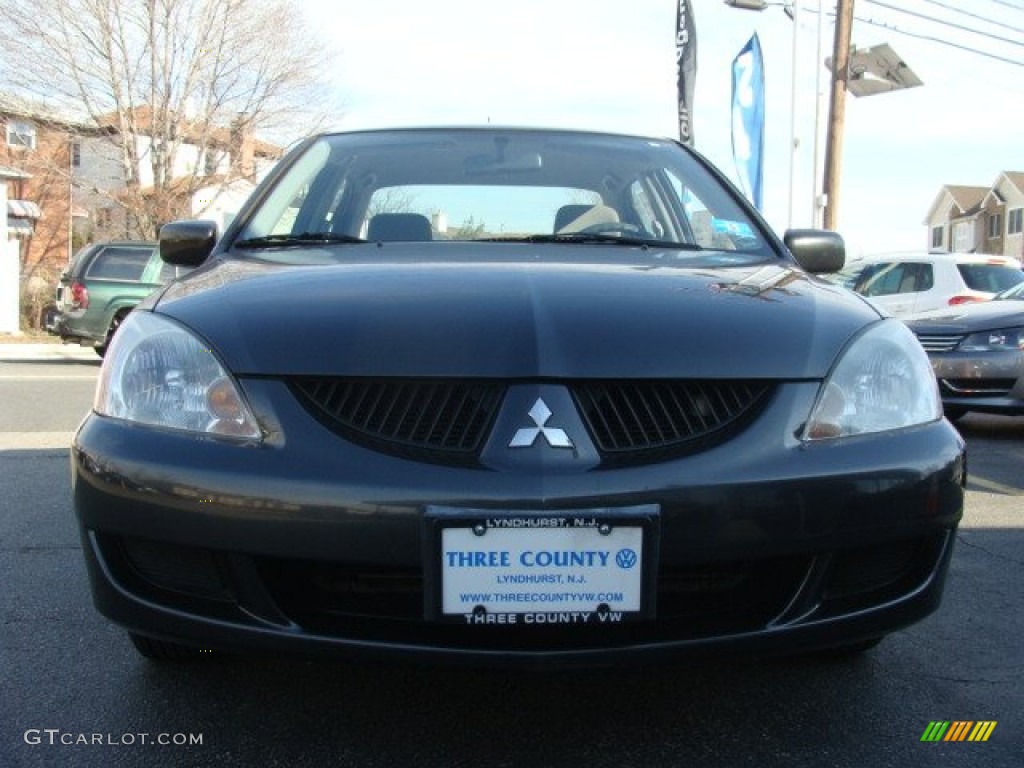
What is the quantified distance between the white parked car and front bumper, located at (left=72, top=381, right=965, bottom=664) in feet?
30.4

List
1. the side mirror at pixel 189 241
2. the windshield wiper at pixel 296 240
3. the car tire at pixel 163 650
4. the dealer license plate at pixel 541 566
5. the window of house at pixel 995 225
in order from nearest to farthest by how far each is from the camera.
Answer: the dealer license plate at pixel 541 566, the car tire at pixel 163 650, the windshield wiper at pixel 296 240, the side mirror at pixel 189 241, the window of house at pixel 995 225

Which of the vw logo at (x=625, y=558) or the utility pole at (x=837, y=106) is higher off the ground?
the vw logo at (x=625, y=558)

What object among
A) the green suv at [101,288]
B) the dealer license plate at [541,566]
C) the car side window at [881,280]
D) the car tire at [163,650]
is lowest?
the green suv at [101,288]

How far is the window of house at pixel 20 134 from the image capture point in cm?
2873

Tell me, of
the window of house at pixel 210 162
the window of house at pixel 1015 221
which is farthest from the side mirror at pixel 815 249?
the window of house at pixel 1015 221

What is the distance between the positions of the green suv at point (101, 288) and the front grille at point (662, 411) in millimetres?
12169

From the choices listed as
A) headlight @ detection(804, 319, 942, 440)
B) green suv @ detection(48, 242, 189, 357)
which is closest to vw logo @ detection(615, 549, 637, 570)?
headlight @ detection(804, 319, 942, 440)

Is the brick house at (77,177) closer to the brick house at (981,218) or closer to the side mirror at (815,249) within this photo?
the side mirror at (815,249)

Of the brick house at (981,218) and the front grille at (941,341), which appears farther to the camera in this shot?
the brick house at (981,218)

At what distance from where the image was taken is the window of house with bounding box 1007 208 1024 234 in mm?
51625

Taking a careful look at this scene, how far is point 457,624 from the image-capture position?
178 centimetres

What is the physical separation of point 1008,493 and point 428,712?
12.3 feet

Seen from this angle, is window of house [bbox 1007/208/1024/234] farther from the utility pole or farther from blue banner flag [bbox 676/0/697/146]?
blue banner flag [bbox 676/0/697/146]

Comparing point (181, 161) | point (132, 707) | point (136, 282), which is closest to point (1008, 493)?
point (132, 707)
